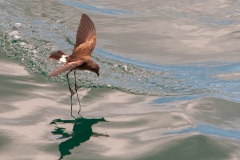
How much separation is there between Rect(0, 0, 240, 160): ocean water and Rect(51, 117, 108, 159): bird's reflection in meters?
0.01

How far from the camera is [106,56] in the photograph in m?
9.00

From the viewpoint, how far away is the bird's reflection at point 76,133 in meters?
6.00

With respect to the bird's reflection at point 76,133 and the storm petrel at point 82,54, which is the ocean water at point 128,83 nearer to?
the bird's reflection at point 76,133

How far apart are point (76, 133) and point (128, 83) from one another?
175cm

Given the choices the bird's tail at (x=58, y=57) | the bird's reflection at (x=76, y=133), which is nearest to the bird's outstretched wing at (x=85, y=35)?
the bird's tail at (x=58, y=57)

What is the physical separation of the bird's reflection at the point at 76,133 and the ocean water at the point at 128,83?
0.01 metres

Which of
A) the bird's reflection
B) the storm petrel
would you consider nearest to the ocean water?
the bird's reflection

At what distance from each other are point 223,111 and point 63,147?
7.21ft

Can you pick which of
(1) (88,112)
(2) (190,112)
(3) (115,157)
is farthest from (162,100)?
(3) (115,157)

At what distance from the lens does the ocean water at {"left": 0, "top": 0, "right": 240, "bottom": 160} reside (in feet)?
20.4

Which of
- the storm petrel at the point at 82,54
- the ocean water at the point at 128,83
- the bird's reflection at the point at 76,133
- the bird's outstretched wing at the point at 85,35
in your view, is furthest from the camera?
the bird's outstretched wing at the point at 85,35

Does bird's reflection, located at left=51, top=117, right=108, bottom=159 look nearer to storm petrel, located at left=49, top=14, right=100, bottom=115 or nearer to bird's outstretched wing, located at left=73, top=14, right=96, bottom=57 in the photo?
storm petrel, located at left=49, top=14, right=100, bottom=115

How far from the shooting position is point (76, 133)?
6293mm

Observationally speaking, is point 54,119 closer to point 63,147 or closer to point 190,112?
point 63,147
